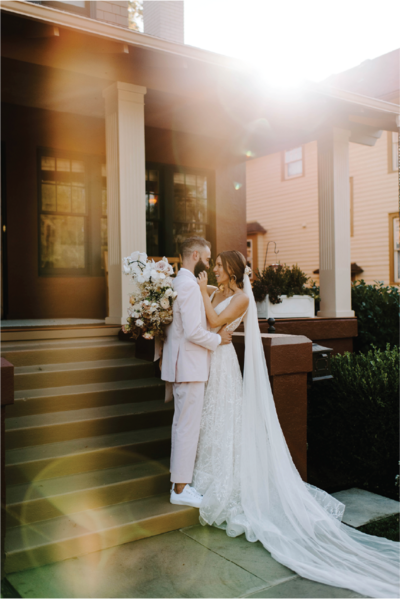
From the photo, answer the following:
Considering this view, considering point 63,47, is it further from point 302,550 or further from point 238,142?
point 302,550

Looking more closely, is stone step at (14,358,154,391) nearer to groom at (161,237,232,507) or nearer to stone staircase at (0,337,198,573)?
stone staircase at (0,337,198,573)

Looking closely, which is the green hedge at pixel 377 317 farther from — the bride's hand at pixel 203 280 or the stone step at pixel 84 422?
the bride's hand at pixel 203 280

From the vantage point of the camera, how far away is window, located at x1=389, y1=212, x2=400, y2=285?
47.3ft

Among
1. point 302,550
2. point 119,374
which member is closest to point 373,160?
point 119,374

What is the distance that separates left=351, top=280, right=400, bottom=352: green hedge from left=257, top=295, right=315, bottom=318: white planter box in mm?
1100

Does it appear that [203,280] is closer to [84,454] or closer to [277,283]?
[84,454]

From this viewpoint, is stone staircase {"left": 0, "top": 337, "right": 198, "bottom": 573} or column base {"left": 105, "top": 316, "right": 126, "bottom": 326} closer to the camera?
stone staircase {"left": 0, "top": 337, "right": 198, "bottom": 573}

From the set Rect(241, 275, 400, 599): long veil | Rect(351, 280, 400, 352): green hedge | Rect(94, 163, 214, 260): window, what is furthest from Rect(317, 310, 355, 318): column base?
Rect(241, 275, 400, 599): long veil

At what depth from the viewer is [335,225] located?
26.1 ft

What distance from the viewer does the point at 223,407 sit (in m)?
4.06

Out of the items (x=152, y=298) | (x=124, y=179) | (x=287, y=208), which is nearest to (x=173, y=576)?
(x=152, y=298)

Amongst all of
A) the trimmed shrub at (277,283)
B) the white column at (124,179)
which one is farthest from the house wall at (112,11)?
the trimmed shrub at (277,283)

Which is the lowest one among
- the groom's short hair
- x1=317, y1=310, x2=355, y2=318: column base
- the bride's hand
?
x1=317, y1=310, x2=355, y2=318: column base

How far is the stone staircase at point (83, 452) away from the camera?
134 inches
